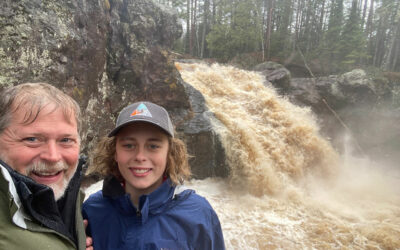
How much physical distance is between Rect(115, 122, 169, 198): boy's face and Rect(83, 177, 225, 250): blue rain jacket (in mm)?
108

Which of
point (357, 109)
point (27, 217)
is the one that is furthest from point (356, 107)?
point (27, 217)

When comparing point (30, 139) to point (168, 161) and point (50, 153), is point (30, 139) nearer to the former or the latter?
point (50, 153)

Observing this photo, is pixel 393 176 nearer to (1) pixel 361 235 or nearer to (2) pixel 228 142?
(1) pixel 361 235

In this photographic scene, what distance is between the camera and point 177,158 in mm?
1995

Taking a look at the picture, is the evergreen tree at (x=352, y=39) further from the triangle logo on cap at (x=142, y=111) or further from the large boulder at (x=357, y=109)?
the triangle logo on cap at (x=142, y=111)

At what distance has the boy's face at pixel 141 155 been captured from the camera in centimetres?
171

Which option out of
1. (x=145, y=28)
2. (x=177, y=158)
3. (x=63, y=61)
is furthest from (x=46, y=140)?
(x=145, y=28)

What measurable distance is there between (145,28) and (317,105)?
9.13 metres

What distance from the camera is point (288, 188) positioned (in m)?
6.50

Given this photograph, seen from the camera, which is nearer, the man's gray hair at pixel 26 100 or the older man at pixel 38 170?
the older man at pixel 38 170

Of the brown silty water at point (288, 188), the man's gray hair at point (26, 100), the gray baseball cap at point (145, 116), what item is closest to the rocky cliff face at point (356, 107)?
the brown silty water at point (288, 188)

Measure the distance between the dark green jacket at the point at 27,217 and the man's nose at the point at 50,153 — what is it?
0.21 meters

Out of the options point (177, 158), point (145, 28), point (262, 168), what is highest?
point (145, 28)

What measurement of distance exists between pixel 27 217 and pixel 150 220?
80 centimetres
